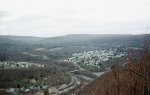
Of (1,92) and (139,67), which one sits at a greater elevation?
(139,67)

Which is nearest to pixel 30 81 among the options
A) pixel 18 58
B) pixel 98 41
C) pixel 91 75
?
pixel 91 75

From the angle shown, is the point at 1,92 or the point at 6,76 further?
the point at 6,76

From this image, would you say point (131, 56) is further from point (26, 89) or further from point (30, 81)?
point (30, 81)

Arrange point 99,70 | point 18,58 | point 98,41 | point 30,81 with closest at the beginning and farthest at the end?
point 30,81 < point 99,70 < point 18,58 < point 98,41

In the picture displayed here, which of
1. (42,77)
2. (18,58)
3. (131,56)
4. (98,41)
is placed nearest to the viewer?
(131,56)

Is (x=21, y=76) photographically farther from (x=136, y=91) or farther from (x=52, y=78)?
(x=136, y=91)

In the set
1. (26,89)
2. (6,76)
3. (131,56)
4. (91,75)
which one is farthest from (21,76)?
(131,56)

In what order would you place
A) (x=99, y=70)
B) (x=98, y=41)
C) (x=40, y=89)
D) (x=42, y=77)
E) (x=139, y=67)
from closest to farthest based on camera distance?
(x=139, y=67), (x=40, y=89), (x=42, y=77), (x=99, y=70), (x=98, y=41)

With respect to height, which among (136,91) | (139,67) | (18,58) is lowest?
(18,58)

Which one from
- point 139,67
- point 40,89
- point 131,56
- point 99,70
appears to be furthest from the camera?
point 99,70
